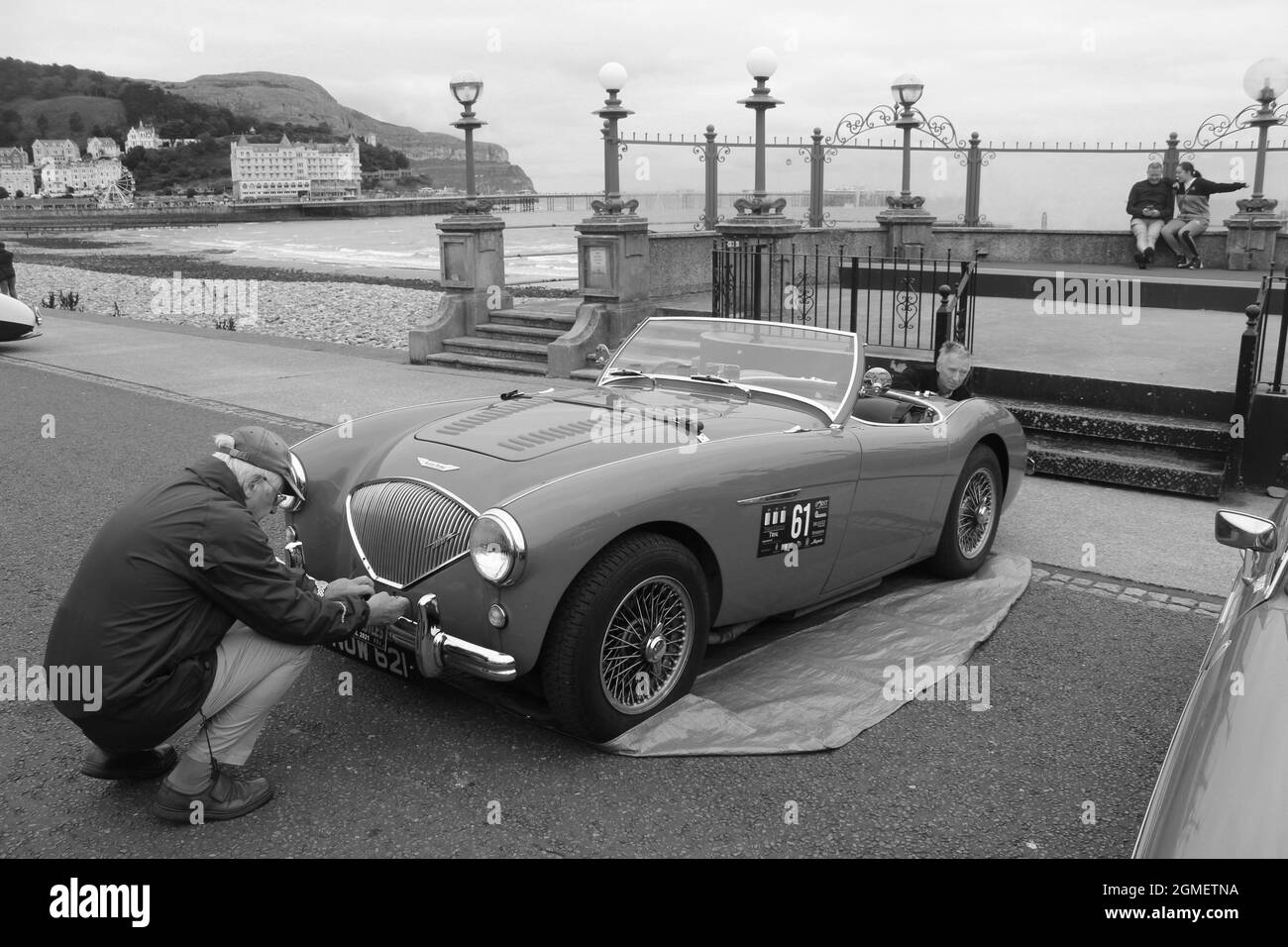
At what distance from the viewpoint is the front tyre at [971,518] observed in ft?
17.6

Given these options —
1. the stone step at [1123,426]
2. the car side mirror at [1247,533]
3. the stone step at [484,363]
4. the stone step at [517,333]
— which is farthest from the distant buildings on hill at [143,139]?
the car side mirror at [1247,533]

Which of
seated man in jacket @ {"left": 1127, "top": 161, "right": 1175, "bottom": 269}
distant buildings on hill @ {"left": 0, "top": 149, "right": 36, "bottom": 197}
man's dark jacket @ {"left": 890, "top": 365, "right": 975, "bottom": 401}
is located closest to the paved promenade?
man's dark jacket @ {"left": 890, "top": 365, "right": 975, "bottom": 401}

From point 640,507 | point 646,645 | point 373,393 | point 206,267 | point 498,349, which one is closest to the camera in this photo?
point 640,507

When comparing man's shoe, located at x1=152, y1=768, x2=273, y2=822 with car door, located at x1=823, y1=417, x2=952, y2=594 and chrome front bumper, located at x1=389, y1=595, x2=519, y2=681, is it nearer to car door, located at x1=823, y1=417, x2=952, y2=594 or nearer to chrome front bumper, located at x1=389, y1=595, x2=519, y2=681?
chrome front bumper, located at x1=389, y1=595, x2=519, y2=681

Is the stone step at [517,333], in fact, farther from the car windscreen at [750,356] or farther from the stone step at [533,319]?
the car windscreen at [750,356]

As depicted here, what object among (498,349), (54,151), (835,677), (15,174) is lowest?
(835,677)

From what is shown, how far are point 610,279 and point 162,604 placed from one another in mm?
10183

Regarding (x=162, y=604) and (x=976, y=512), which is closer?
(x=162, y=604)

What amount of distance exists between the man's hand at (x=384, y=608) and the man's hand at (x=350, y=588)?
0.04 meters

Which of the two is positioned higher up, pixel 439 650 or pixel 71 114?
pixel 71 114

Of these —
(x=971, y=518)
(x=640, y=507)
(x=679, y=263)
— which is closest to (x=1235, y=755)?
(x=640, y=507)

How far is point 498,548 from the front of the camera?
3.47 meters

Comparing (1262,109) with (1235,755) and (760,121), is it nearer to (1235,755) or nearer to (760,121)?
(760,121)
